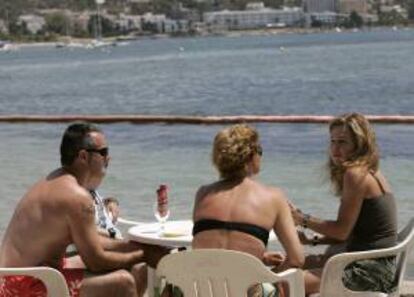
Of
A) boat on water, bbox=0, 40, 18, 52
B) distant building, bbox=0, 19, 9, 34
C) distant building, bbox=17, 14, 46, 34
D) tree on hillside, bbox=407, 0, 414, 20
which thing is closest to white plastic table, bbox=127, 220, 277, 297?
boat on water, bbox=0, 40, 18, 52

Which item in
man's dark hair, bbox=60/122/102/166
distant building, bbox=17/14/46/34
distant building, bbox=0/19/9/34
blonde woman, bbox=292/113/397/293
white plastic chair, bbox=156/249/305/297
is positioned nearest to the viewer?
white plastic chair, bbox=156/249/305/297

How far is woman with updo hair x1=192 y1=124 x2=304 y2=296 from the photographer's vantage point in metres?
4.17

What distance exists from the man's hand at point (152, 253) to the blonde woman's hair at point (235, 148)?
83 cm

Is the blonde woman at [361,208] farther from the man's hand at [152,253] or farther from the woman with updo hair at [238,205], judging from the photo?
the man's hand at [152,253]

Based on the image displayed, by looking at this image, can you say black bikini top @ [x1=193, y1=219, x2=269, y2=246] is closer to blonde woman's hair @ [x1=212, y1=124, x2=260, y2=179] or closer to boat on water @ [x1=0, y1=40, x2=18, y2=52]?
blonde woman's hair @ [x1=212, y1=124, x2=260, y2=179]

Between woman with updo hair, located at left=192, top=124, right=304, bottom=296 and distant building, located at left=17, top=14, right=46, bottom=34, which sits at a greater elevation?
woman with updo hair, located at left=192, top=124, right=304, bottom=296

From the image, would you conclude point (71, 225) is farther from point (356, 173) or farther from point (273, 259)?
point (356, 173)

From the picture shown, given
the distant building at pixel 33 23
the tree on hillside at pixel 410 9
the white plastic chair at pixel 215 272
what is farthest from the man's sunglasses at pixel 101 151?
the tree on hillside at pixel 410 9

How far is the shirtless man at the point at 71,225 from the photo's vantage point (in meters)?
4.33

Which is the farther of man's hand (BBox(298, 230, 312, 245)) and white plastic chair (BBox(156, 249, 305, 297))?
man's hand (BBox(298, 230, 312, 245))

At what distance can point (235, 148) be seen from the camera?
13.7 feet

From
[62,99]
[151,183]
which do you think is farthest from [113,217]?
[62,99]

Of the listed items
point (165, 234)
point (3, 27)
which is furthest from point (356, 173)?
point (3, 27)

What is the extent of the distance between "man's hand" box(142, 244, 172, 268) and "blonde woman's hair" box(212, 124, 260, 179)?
2.74 feet
